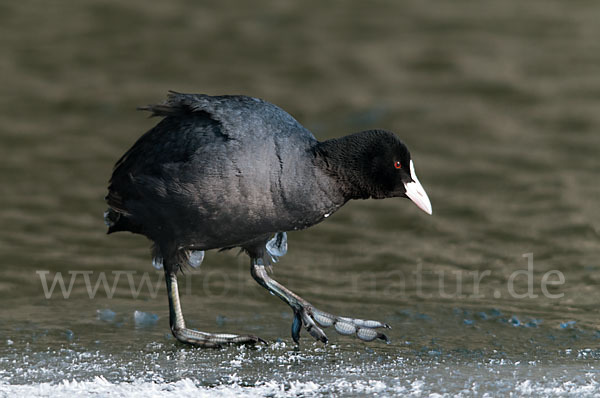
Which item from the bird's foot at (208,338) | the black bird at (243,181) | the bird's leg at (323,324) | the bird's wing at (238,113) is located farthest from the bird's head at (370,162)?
the bird's foot at (208,338)

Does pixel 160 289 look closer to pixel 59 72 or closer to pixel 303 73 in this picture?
pixel 303 73

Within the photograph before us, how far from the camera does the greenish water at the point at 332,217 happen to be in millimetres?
3826

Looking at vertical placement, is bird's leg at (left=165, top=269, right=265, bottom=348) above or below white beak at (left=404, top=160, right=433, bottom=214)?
below

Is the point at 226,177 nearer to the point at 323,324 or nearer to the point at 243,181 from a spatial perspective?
the point at 243,181

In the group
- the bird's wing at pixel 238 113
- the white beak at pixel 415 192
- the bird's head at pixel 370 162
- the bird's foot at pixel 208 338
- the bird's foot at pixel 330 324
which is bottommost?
the bird's foot at pixel 208 338

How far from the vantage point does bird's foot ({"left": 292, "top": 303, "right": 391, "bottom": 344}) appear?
4129 millimetres

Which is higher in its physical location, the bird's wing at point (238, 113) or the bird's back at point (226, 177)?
the bird's wing at point (238, 113)

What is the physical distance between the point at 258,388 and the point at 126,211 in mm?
1255

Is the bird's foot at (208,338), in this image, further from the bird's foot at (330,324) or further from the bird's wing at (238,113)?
the bird's wing at (238,113)

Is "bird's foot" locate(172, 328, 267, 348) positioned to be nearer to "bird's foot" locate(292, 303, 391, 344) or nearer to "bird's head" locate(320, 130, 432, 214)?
"bird's foot" locate(292, 303, 391, 344)

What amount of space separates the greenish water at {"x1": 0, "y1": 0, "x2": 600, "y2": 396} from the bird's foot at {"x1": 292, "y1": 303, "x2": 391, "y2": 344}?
0.06 m

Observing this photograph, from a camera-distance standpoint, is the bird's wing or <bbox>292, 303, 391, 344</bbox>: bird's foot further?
<bbox>292, 303, 391, 344</bbox>: bird's foot

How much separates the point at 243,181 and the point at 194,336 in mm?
801

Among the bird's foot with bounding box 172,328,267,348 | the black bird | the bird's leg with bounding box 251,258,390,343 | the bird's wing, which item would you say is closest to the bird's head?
the black bird
